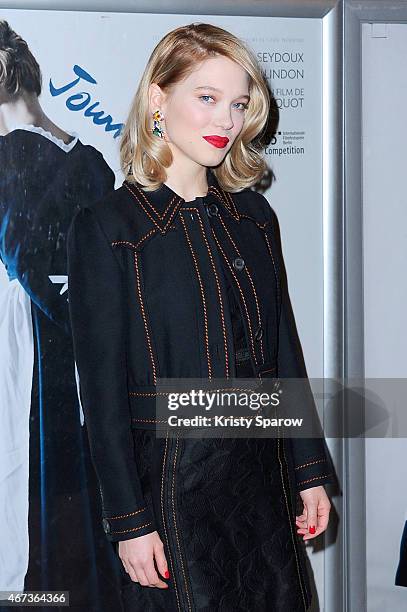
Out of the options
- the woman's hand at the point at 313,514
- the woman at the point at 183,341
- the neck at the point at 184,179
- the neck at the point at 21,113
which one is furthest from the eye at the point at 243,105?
the woman's hand at the point at 313,514

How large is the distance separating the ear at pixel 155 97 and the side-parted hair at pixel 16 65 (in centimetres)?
52

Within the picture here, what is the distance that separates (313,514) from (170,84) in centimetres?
84

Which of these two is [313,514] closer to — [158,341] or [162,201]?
[158,341]

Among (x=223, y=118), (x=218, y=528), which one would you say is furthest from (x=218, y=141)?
(x=218, y=528)

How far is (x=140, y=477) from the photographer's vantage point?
146 centimetres

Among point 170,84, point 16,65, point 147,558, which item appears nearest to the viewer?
point 147,558

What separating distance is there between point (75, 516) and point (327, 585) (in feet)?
2.18

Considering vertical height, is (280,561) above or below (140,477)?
below

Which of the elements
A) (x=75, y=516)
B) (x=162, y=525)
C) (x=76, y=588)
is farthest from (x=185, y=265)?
(x=76, y=588)

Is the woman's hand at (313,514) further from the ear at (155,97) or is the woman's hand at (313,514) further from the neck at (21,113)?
the neck at (21,113)

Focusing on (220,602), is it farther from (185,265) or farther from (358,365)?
(358,365)

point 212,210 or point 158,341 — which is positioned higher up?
point 212,210

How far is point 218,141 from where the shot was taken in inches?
59.1

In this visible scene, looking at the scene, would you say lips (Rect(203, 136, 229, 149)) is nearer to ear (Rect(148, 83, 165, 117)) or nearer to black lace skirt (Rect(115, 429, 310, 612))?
ear (Rect(148, 83, 165, 117))
